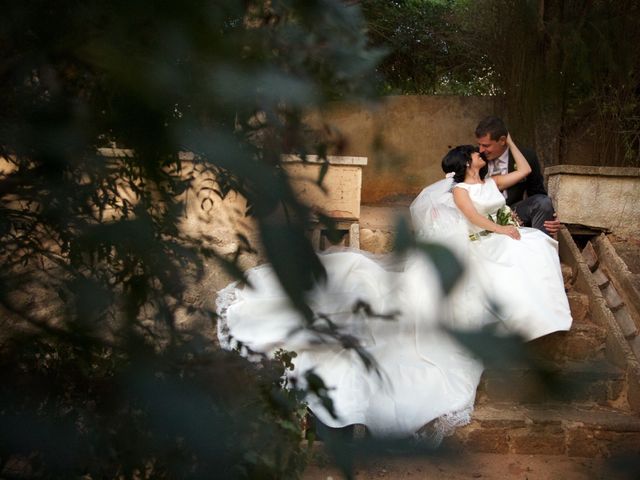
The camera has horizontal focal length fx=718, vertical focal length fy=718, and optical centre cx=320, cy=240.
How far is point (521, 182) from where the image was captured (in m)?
5.38

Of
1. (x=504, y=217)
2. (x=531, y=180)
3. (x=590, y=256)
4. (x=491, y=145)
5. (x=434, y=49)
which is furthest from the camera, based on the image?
(x=434, y=49)

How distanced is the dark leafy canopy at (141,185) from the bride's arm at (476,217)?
4093 millimetres

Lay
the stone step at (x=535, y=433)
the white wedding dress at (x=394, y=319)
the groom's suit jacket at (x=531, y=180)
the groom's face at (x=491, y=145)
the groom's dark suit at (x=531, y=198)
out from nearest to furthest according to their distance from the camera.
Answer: the white wedding dress at (x=394, y=319) < the stone step at (x=535, y=433) < the groom's face at (x=491, y=145) < the groom's dark suit at (x=531, y=198) < the groom's suit jacket at (x=531, y=180)

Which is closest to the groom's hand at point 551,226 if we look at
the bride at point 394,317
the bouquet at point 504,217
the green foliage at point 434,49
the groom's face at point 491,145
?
the bouquet at point 504,217

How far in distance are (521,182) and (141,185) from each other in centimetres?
508

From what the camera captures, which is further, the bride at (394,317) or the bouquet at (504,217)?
the bouquet at (504,217)

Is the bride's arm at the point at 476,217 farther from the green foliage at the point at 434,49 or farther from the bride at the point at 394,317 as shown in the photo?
the bride at the point at 394,317

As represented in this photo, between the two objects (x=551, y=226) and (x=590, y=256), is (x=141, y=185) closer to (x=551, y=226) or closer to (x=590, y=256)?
(x=551, y=226)

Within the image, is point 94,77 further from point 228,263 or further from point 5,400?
point 5,400

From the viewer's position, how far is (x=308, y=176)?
0.56 meters

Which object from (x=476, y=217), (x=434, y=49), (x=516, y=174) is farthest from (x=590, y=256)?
(x=434, y=49)

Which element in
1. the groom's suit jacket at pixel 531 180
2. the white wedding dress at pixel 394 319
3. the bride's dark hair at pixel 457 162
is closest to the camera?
the white wedding dress at pixel 394 319

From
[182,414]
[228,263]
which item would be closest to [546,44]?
[228,263]

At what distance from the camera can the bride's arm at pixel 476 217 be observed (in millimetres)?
4664
